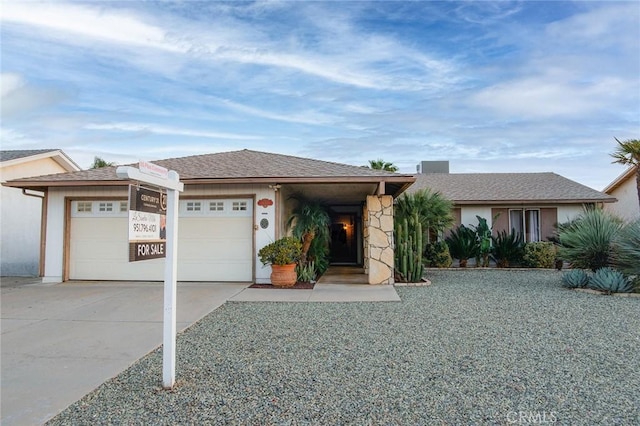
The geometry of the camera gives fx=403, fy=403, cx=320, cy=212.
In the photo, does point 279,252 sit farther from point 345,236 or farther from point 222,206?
point 345,236

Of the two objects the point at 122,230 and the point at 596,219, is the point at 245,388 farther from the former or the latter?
the point at 596,219

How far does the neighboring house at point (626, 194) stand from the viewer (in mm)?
18438

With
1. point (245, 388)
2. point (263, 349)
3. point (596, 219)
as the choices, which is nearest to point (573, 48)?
point (596, 219)

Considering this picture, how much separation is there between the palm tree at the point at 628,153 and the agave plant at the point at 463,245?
520 centimetres

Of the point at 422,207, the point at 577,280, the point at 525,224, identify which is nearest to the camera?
the point at 577,280

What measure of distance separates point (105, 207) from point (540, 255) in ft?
48.0

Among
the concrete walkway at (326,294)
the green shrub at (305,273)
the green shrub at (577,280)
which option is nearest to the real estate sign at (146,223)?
the concrete walkway at (326,294)

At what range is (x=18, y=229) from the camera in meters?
14.3

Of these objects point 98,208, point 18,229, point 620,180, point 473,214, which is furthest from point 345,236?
point 620,180

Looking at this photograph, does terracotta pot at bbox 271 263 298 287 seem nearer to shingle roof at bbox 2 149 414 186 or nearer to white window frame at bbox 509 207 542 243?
shingle roof at bbox 2 149 414 186

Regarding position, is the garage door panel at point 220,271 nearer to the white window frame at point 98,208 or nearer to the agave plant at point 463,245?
the white window frame at point 98,208

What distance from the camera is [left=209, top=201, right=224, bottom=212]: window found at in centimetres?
1096

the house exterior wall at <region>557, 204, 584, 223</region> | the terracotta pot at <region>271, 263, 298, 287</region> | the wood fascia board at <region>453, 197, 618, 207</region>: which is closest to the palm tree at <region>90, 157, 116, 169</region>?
the terracotta pot at <region>271, 263, 298, 287</region>

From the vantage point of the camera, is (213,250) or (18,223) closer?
(213,250)
